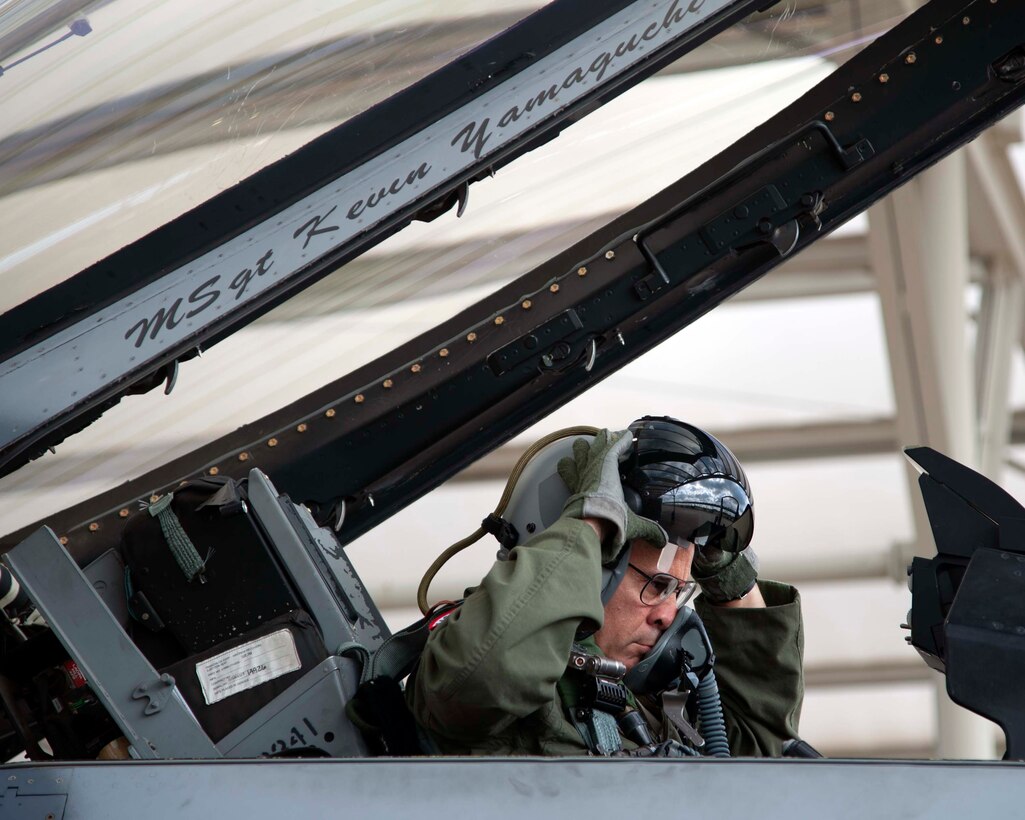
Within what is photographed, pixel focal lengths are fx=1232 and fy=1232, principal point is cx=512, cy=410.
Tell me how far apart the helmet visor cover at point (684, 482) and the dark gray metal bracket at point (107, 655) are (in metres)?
0.72

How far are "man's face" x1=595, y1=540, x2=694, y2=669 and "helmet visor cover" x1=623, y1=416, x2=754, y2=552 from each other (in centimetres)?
5

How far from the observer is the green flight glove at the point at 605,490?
1776mm

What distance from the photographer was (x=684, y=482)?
187 centimetres

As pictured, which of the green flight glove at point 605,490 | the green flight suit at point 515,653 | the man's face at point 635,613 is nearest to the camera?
the green flight suit at point 515,653

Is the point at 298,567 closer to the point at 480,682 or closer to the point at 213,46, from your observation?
the point at 480,682

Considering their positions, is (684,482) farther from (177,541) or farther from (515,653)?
(177,541)

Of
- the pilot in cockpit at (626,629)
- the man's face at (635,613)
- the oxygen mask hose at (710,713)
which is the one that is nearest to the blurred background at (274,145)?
the pilot in cockpit at (626,629)

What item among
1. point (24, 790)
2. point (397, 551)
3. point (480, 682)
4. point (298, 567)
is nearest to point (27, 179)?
point (298, 567)

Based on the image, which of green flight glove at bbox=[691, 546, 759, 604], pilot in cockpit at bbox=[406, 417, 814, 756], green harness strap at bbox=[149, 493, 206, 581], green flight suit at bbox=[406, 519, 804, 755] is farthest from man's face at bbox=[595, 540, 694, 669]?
green harness strap at bbox=[149, 493, 206, 581]

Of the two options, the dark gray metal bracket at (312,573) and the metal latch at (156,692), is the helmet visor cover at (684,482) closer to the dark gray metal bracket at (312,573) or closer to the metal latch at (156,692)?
the dark gray metal bracket at (312,573)

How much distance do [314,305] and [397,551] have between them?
703 centimetres

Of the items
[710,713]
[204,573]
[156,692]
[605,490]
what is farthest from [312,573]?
[710,713]

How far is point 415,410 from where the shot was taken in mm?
2248

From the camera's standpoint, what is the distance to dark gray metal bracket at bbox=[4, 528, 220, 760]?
1.65 meters
